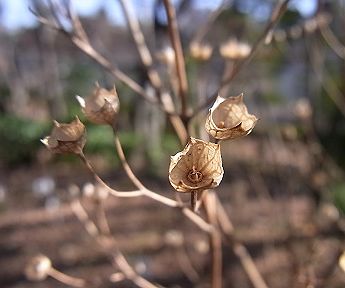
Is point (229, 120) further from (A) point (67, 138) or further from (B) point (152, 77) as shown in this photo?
(B) point (152, 77)

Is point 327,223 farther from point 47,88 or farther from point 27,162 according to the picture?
point 47,88

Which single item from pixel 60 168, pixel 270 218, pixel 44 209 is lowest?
pixel 270 218

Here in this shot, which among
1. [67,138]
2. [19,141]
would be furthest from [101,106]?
[19,141]

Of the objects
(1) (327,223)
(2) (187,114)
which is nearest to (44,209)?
(1) (327,223)

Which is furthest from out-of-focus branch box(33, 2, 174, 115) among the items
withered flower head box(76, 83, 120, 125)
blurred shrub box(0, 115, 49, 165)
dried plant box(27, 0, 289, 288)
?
→ blurred shrub box(0, 115, 49, 165)

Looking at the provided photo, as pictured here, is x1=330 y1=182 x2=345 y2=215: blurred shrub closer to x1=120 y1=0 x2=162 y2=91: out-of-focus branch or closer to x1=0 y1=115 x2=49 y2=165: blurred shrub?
x1=120 y1=0 x2=162 y2=91: out-of-focus branch

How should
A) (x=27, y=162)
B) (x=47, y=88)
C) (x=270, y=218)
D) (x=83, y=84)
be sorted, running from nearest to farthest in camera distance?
(x=270, y=218) → (x=27, y=162) → (x=47, y=88) → (x=83, y=84)
